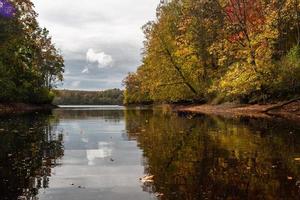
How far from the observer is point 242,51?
130 feet

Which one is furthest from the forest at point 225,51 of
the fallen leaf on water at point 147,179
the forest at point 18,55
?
the fallen leaf on water at point 147,179

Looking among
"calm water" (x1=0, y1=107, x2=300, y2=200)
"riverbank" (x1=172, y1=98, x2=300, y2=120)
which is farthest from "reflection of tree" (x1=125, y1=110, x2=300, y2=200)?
"riverbank" (x1=172, y1=98, x2=300, y2=120)

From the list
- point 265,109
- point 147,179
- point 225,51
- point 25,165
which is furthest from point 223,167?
point 225,51

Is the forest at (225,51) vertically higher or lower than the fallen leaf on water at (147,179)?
higher

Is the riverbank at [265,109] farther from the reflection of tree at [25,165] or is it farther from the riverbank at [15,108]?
the riverbank at [15,108]

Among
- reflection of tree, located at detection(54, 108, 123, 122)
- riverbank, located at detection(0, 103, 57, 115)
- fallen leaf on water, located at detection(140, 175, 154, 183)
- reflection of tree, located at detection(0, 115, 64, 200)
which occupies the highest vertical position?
riverbank, located at detection(0, 103, 57, 115)

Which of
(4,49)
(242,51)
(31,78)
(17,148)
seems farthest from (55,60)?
(17,148)

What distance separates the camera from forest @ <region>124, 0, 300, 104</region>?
37719 millimetres

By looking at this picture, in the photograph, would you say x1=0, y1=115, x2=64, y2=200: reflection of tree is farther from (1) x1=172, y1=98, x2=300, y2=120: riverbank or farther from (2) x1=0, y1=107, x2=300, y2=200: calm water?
(1) x1=172, y1=98, x2=300, y2=120: riverbank

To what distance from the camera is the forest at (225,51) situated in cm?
3772

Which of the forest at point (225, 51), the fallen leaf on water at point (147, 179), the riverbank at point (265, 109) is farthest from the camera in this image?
the forest at point (225, 51)

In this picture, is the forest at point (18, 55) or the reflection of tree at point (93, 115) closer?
the reflection of tree at point (93, 115)

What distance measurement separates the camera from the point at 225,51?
138 ft

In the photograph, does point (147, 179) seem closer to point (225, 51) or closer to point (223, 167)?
point (223, 167)
